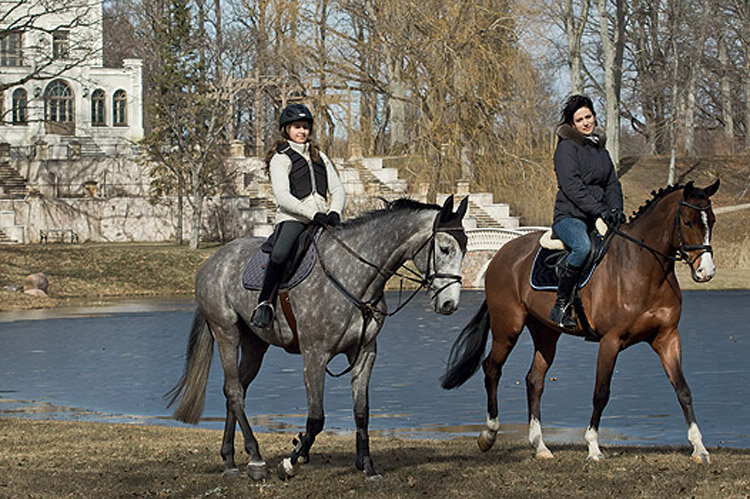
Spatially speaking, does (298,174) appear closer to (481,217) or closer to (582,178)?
(582,178)

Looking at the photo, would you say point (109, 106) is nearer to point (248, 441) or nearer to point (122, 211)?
point (122, 211)

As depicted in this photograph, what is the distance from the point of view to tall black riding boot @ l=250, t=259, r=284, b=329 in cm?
969

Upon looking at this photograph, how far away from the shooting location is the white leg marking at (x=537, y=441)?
10594mm

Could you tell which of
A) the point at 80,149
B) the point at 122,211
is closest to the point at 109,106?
the point at 80,149

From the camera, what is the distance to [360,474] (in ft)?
31.7

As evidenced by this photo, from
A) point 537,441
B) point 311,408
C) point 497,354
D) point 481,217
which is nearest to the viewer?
point 311,408

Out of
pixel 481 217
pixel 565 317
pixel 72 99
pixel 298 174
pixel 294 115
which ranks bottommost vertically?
pixel 481 217

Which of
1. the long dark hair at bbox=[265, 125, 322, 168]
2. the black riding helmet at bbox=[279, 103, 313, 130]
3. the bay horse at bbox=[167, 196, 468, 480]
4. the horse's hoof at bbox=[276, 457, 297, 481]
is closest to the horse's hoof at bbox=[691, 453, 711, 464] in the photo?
the bay horse at bbox=[167, 196, 468, 480]

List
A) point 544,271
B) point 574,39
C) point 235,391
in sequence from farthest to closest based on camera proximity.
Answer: point 574,39 < point 544,271 < point 235,391

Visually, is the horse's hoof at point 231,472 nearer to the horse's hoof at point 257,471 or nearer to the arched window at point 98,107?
the horse's hoof at point 257,471

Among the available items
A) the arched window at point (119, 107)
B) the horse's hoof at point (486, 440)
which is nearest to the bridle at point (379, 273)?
the horse's hoof at point (486, 440)

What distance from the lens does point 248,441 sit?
387 inches

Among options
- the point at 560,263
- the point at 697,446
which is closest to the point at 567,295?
the point at 560,263

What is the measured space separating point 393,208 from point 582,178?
2.14 m
